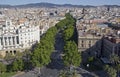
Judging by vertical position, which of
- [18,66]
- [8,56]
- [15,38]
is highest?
[15,38]

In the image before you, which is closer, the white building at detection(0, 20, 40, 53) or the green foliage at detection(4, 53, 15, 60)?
the green foliage at detection(4, 53, 15, 60)

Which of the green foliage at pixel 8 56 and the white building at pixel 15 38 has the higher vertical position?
the white building at pixel 15 38

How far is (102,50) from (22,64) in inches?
1174

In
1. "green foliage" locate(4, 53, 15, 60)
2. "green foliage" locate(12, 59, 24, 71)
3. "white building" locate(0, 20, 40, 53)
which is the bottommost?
"green foliage" locate(4, 53, 15, 60)

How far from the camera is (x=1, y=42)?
94.2m

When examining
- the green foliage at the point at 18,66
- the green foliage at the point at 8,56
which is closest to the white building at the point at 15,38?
the green foliage at the point at 8,56

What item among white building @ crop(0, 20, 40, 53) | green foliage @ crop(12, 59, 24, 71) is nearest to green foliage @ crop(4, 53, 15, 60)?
white building @ crop(0, 20, 40, 53)

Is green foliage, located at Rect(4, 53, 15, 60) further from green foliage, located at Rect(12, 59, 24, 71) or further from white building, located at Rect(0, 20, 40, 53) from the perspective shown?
green foliage, located at Rect(12, 59, 24, 71)

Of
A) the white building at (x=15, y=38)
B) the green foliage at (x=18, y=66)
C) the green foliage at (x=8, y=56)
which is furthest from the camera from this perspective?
the white building at (x=15, y=38)

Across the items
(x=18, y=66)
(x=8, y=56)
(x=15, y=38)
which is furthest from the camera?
(x=15, y=38)

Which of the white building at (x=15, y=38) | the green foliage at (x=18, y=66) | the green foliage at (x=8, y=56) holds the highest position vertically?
the white building at (x=15, y=38)

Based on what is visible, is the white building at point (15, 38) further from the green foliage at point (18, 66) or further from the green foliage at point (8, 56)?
the green foliage at point (18, 66)

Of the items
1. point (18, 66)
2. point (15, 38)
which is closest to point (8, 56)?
point (15, 38)

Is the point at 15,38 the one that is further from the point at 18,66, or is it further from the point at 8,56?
the point at 18,66
